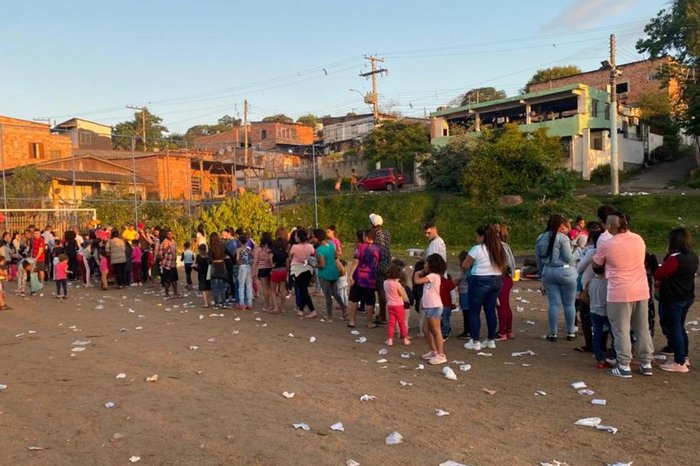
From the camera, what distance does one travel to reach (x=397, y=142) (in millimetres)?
43625

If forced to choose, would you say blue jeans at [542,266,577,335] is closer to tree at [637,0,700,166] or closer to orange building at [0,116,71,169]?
tree at [637,0,700,166]

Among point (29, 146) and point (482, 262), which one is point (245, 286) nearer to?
point (482, 262)

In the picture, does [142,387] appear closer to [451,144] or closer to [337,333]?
[337,333]

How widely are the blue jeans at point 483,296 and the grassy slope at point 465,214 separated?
586 inches

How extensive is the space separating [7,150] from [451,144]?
28.8 metres

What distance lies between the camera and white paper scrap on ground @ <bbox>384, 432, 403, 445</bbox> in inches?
190

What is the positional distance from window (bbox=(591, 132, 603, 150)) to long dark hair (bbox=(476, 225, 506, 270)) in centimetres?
3118

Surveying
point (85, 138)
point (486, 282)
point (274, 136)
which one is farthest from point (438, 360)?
point (274, 136)

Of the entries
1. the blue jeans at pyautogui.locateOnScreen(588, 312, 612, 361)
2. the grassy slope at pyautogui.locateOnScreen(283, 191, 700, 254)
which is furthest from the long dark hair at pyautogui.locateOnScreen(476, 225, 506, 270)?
the grassy slope at pyautogui.locateOnScreen(283, 191, 700, 254)

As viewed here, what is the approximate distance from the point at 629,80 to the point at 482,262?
48.4 m

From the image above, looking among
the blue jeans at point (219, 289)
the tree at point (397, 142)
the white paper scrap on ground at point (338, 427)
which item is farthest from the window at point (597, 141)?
the white paper scrap on ground at point (338, 427)

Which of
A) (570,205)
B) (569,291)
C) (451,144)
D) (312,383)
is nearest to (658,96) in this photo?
(451,144)

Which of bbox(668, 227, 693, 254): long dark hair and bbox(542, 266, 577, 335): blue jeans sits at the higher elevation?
bbox(668, 227, 693, 254): long dark hair

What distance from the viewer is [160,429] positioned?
525 centimetres
